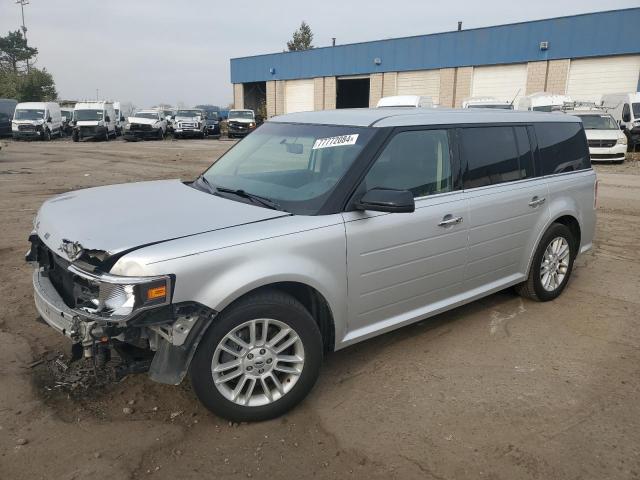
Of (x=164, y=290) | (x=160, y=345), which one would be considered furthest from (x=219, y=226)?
(x=160, y=345)

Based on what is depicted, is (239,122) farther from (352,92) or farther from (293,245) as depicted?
(293,245)

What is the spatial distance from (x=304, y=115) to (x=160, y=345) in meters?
2.31

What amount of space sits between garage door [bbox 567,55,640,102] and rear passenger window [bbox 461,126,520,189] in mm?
25967

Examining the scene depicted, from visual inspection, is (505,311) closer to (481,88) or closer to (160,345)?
(160,345)

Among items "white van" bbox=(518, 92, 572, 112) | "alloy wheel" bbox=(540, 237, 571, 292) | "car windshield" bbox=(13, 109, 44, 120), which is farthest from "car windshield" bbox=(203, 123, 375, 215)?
"car windshield" bbox=(13, 109, 44, 120)

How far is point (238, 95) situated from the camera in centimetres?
4991

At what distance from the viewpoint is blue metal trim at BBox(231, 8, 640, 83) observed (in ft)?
87.1

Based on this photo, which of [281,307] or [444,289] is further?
[444,289]

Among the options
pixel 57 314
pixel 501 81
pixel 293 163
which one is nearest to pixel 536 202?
pixel 293 163

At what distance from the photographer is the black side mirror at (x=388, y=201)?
316 centimetres

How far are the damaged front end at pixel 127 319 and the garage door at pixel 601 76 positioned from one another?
2888 cm

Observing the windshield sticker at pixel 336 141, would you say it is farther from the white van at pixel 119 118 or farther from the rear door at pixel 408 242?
the white van at pixel 119 118

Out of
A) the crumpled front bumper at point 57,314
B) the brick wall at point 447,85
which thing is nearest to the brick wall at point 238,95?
the brick wall at point 447,85

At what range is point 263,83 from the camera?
49875mm
